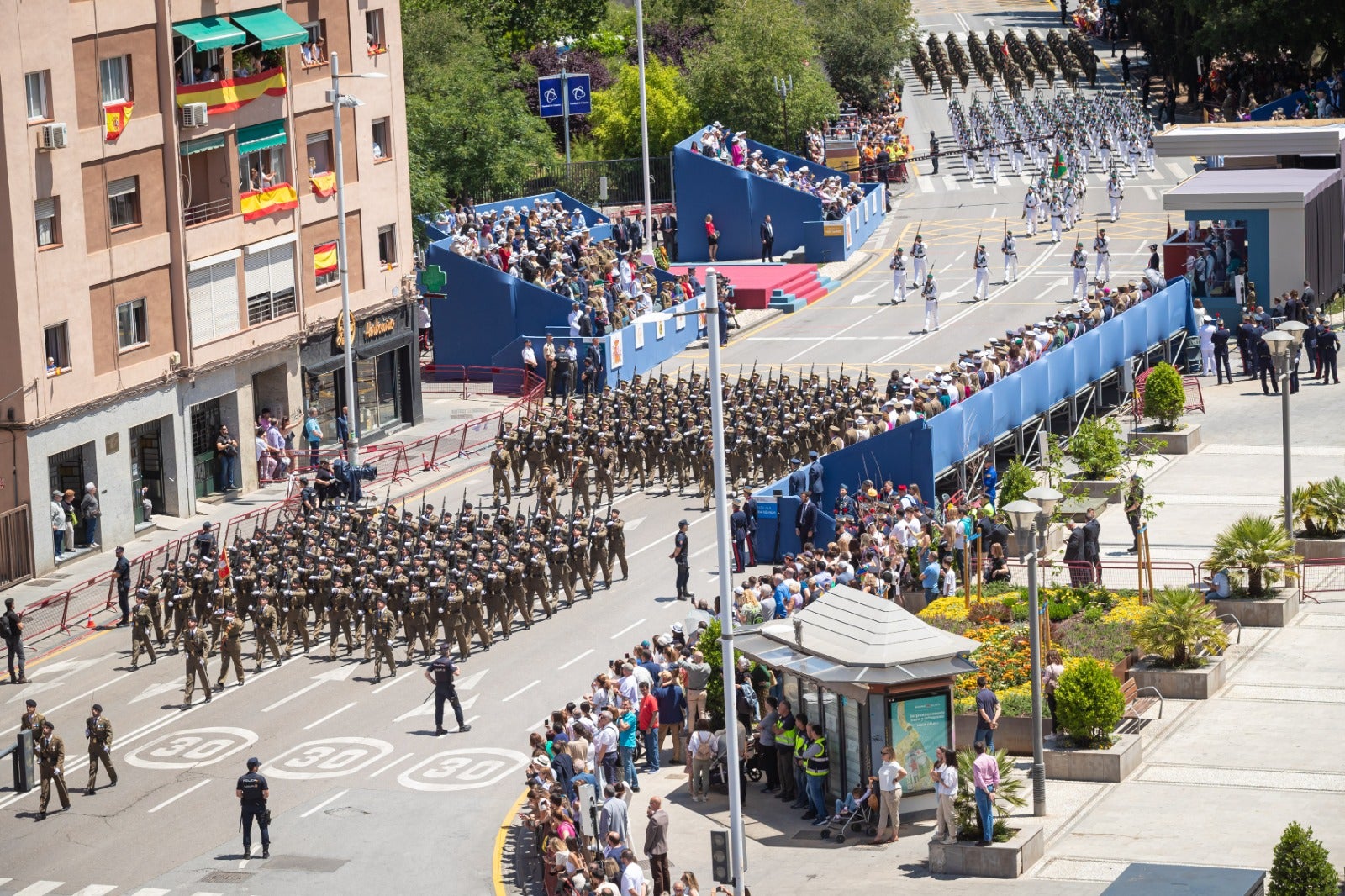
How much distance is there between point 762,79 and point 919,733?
52.4 m

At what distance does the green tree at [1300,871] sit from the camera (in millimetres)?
21188

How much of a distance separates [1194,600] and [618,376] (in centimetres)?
2586

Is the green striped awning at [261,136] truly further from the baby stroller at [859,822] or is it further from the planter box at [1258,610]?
the baby stroller at [859,822]

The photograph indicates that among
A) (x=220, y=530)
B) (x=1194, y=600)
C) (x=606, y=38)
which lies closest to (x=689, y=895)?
(x=1194, y=600)

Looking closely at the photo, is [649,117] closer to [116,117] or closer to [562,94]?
[562,94]

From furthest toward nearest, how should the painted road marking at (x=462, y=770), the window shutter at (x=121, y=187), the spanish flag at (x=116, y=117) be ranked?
the window shutter at (x=121, y=187)
the spanish flag at (x=116, y=117)
the painted road marking at (x=462, y=770)

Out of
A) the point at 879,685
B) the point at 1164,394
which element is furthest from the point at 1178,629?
the point at 1164,394

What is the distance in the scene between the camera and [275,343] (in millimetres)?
51281

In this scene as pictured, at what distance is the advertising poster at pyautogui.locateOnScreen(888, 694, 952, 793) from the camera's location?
1121 inches

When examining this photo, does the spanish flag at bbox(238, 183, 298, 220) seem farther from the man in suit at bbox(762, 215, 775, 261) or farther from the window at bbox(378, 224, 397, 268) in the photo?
the man in suit at bbox(762, 215, 775, 261)

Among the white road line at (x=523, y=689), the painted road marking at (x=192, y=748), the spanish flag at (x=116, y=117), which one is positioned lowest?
the painted road marking at (x=192, y=748)

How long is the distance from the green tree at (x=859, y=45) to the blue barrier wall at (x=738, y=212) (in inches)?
856

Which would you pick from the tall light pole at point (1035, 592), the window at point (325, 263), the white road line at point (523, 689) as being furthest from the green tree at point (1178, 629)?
the window at point (325, 263)

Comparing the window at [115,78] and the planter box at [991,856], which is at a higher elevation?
the window at [115,78]
